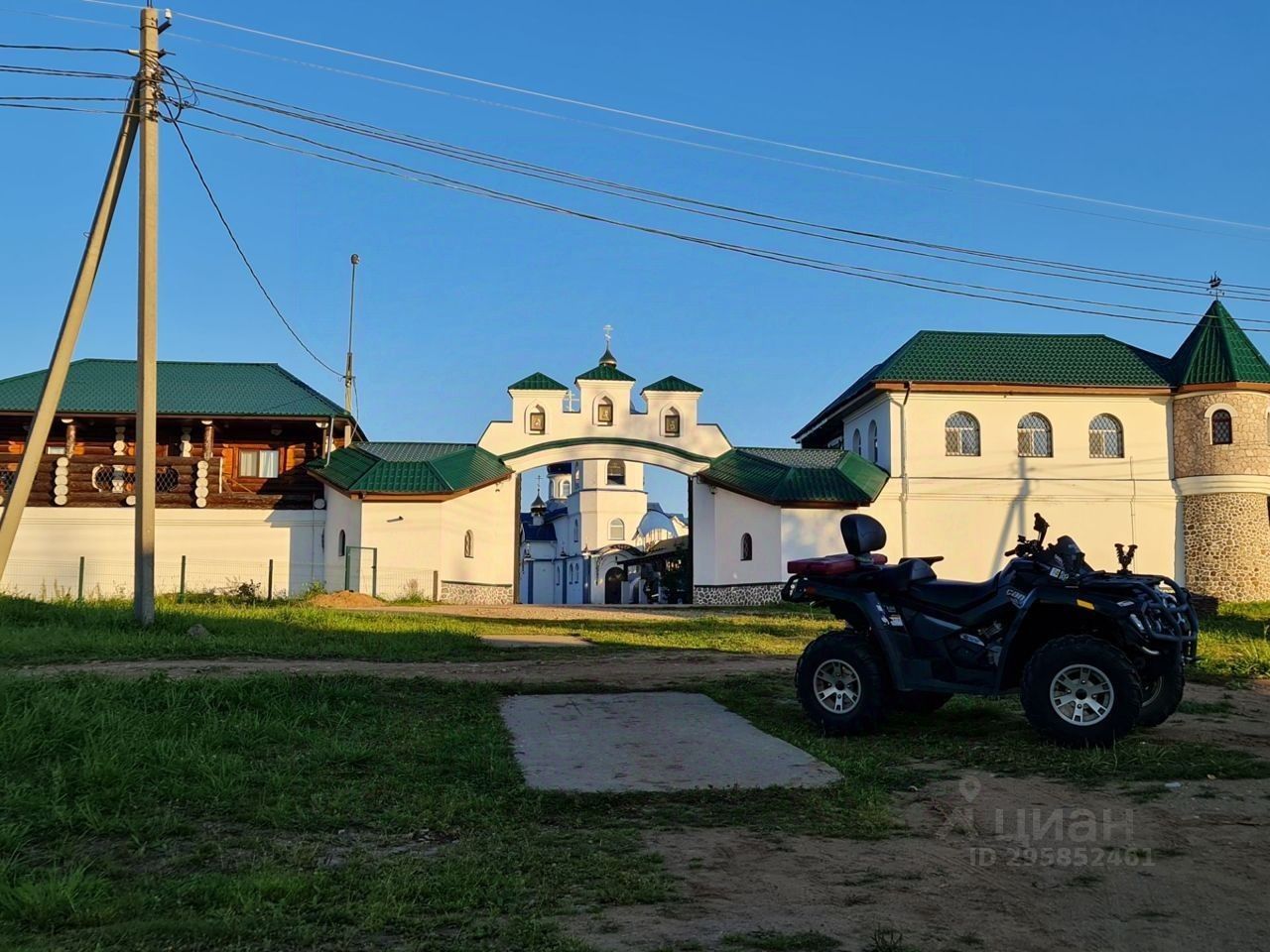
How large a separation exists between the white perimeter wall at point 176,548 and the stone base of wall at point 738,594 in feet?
35.6

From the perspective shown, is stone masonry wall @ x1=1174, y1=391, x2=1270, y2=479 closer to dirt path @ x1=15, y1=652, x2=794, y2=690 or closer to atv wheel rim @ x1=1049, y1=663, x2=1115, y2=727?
dirt path @ x1=15, y1=652, x2=794, y2=690

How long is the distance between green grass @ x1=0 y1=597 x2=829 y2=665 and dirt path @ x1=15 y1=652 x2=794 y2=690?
645 mm

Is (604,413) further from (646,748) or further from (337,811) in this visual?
(337,811)

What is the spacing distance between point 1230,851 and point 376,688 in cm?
711

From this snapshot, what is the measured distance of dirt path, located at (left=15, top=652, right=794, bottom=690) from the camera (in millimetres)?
11305

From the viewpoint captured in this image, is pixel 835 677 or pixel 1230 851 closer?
pixel 1230 851

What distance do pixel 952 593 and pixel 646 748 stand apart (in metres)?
2.63

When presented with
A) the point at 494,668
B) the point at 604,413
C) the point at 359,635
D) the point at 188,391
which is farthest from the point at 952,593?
the point at 188,391

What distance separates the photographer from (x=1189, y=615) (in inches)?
313

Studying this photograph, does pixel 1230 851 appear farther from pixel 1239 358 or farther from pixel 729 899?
pixel 1239 358

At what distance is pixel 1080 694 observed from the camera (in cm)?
749

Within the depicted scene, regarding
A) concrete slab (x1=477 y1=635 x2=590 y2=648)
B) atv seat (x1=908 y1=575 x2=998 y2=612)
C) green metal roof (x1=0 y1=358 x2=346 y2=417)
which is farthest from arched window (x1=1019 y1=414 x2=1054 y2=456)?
atv seat (x1=908 y1=575 x2=998 y2=612)

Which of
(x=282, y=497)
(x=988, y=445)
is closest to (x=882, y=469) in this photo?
(x=988, y=445)

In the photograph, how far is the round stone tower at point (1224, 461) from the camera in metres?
29.8
